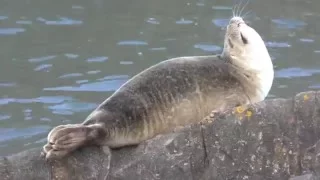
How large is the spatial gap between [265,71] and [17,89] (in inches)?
197

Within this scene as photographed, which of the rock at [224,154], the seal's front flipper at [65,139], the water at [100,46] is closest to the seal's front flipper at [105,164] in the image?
the rock at [224,154]

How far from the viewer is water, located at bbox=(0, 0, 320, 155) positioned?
31.2 ft

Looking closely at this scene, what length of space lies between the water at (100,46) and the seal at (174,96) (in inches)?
132

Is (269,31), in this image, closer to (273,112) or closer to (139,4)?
(139,4)

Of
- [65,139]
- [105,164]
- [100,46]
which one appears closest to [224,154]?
[105,164]

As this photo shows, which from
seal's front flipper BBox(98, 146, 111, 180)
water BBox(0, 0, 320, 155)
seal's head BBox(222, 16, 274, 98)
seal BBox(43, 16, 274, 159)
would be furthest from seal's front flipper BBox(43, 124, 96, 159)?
water BBox(0, 0, 320, 155)

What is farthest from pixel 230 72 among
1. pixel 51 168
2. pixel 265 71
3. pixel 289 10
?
pixel 289 10

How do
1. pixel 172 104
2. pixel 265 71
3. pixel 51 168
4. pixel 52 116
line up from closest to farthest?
pixel 51 168 < pixel 172 104 < pixel 265 71 < pixel 52 116

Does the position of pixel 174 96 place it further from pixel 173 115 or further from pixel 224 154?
pixel 224 154

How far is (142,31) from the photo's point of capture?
1218cm

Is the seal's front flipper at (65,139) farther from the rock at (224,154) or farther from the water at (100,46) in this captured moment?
the water at (100,46)

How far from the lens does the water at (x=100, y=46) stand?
31.2 feet

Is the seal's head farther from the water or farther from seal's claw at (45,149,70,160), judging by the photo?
the water

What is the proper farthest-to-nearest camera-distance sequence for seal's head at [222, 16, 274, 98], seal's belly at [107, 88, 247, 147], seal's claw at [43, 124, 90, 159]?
seal's head at [222, 16, 274, 98] → seal's belly at [107, 88, 247, 147] → seal's claw at [43, 124, 90, 159]
